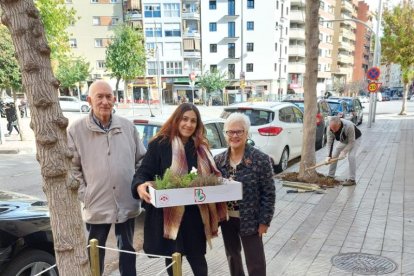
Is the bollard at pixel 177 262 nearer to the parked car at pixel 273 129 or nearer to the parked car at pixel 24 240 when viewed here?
the parked car at pixel 24 240

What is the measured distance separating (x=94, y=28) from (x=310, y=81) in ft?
164

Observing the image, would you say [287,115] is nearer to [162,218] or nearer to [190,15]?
[162,218]

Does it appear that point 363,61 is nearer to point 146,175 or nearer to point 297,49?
point 297,49

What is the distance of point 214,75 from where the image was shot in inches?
1955

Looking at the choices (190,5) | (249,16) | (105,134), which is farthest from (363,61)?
(105,134)

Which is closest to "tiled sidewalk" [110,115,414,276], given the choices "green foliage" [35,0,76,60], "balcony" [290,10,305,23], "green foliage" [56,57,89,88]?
"green foliage" [35,0,76,60]

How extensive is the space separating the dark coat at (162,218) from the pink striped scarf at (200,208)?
5 centimetres

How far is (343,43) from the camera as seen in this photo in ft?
231

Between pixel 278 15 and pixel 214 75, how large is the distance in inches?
541

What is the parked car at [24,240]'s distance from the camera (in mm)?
2771

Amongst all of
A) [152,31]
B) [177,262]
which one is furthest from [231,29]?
[177,262]

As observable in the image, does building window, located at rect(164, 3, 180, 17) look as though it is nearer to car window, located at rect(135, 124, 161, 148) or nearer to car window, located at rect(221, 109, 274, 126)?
car window, located at rect(221, 109, 274, 126)

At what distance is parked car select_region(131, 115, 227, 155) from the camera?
17.0 ft

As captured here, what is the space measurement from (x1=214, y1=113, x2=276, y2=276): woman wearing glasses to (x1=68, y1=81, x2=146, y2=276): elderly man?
81 cm
